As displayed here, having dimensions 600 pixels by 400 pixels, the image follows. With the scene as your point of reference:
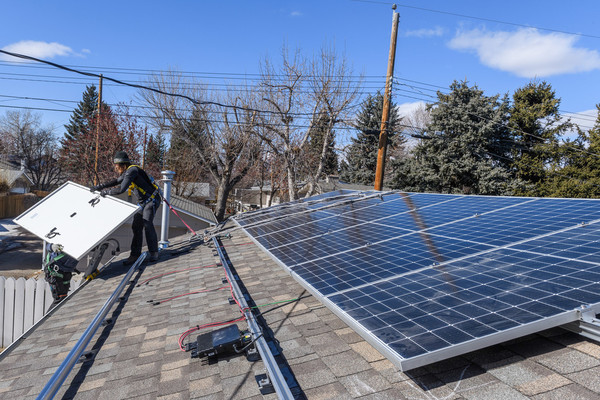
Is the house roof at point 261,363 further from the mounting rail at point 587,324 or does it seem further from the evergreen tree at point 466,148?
the evergreen tree at point 466,148

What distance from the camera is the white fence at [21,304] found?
9758mm

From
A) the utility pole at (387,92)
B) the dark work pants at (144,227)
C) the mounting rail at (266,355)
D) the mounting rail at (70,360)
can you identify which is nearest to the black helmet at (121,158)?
the dark work pants at (144,227)

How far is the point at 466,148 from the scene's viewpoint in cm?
2852

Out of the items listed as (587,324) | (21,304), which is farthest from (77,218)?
(587,324)

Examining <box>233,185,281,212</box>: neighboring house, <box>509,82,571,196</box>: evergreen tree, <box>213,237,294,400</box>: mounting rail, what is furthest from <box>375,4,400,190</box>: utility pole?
<box>233,185,281,212</box>: neighboring house

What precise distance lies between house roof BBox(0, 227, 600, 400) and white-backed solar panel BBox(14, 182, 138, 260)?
1.31m

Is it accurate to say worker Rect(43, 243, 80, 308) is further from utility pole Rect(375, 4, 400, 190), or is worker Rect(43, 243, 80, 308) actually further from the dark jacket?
utility pole Rect(375, 4, 400, 190)

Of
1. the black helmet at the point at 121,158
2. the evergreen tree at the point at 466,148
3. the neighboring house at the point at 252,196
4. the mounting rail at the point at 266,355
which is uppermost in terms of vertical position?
the evergreen tree at the point at 466,148

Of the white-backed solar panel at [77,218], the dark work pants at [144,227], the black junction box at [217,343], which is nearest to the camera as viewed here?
the black junction box at [217,343]

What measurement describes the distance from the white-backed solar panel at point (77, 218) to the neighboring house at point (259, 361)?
46.6 inches

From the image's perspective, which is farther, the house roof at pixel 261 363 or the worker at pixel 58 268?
the worker at pixel 58 268

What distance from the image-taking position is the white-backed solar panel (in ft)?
21.9

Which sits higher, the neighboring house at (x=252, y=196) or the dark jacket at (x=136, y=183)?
the dark jacket at (x=136, y=183)

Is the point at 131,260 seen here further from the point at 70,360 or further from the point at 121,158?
the point at 70,360
